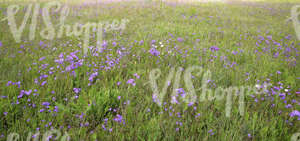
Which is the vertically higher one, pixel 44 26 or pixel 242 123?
pixel 44 26

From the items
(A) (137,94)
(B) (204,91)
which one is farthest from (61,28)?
(B) (204,91)

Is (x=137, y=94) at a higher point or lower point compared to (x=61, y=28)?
lower

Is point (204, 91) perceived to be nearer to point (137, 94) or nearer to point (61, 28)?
point (137, 94)

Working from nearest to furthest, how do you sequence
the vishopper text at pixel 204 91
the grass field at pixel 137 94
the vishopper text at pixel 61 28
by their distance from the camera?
the grass field at pixel 137 94
the vishopper text at pixel 204 91
the vishopper text at pixel 61 28

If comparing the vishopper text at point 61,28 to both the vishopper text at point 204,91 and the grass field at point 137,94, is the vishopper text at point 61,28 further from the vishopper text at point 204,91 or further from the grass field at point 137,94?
the vishopper text at point 204,91

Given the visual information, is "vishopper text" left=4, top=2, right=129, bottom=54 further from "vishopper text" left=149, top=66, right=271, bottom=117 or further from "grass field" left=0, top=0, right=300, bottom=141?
"vishopper text" left=149, top=66, right=271, bottom=117

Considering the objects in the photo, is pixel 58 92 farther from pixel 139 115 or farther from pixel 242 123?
pixel 242 123

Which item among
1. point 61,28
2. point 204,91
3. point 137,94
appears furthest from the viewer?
point 61,28

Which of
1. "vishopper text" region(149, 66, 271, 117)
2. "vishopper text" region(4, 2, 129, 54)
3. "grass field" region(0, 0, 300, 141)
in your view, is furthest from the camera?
"vishopper text" region(4, 2, 129, 54)

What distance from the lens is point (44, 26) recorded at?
249 inches

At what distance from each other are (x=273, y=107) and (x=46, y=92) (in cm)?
314

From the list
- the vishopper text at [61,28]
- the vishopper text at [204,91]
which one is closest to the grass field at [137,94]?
the vishopper text at [204,91]

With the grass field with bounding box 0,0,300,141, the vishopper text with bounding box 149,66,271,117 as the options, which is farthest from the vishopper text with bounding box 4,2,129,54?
the vishopper text with bounding box 149,66,271,117

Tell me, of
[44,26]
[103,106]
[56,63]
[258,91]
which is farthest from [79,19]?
[258,91]
